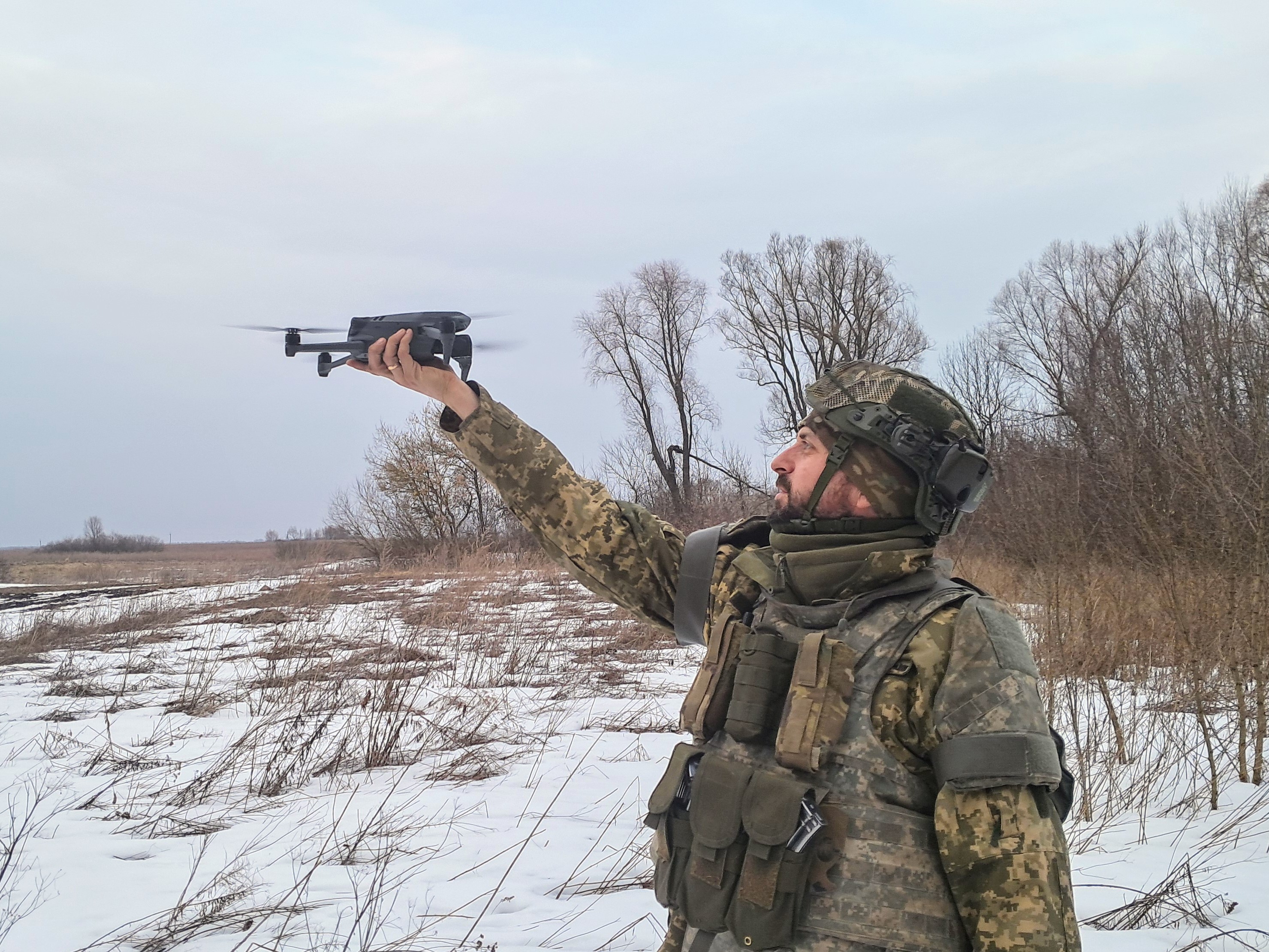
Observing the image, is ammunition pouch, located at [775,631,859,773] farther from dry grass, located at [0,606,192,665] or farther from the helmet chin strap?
dry grass, located at [0,606,192,665]

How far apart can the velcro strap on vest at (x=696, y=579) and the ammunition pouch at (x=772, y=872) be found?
623mm

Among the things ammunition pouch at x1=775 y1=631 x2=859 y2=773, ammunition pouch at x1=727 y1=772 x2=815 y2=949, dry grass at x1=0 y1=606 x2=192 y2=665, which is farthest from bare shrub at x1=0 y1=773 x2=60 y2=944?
dry grass at x1=0 y1=606 x2=192 y2=665

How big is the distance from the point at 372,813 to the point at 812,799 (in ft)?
11.1

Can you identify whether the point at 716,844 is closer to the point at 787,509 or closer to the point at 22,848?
the point at 787,509

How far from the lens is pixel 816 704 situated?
1.63 metres

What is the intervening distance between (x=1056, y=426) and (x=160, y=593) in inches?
622

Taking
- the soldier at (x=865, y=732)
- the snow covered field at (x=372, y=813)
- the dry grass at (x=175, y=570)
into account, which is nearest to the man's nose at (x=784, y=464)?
the soldier at (x=865, y=732)

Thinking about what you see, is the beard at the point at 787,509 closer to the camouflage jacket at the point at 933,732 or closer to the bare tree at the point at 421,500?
the camouflage jacket at the point at 933,732

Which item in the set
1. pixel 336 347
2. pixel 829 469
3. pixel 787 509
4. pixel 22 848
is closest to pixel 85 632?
pixel 22 848

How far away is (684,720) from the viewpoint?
6.23ft

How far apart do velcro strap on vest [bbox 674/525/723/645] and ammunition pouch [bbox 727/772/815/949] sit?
62cm

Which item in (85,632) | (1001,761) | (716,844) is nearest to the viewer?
(1001,761)

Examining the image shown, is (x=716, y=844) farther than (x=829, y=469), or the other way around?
(x=829, y=469)

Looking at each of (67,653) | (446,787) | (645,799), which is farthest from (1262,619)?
(67,653)
